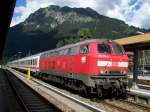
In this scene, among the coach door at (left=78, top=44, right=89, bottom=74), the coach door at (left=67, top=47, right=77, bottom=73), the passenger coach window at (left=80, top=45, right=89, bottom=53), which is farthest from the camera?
the coach door at (left=67, top=47, right=77, bottom=73)

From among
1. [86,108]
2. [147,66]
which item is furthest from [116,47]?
[147,66]

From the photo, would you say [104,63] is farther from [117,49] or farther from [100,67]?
[117,49]

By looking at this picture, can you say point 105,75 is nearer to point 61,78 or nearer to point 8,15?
point 8,15

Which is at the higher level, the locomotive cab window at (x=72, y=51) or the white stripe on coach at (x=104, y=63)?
the locomotive cab window at (x=72, y=51)

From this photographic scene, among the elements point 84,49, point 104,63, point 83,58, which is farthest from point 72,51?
point 104,63

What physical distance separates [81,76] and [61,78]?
6.13 m

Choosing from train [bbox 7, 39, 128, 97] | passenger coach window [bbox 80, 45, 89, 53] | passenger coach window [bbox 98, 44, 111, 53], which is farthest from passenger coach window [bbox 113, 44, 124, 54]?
passenger coach window [bbox 80, 45, 89, 53]

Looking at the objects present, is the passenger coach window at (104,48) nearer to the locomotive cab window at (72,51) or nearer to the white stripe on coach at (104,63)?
the white stripe on coach at (104,63)

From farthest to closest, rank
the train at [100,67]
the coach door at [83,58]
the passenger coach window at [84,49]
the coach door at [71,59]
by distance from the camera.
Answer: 1. the coach door at [71,59]
2. the passenger coach window at [84,49]
3. the coach door at [83,58]
4. the train at [100,67]

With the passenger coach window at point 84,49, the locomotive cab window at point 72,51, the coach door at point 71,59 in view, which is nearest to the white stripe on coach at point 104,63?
the passenger coach window at point 84,49

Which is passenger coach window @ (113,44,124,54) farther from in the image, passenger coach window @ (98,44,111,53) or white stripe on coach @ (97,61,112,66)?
white stripe on coach @ (97,61,112,66)

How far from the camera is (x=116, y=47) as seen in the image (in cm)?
1798

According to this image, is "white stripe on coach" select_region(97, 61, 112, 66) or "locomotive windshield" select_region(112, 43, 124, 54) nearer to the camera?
"white stripe on coach" select_region(97, 61, 112, 66)

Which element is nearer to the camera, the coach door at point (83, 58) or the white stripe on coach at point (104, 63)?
the white stripe on coach at point (104, 63)
